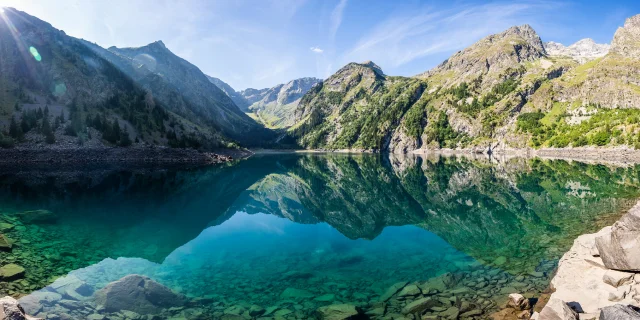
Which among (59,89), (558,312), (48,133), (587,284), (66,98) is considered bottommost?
(587,284)

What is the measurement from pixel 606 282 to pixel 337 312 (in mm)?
11988

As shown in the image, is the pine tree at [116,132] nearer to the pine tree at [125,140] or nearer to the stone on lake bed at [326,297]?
the pine tree at [125,140]

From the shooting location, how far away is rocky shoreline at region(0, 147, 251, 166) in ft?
291

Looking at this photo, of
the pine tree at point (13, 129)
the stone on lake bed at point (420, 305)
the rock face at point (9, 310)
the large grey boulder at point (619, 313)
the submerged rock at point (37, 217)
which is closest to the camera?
the large grey boulder at point (619, 313)

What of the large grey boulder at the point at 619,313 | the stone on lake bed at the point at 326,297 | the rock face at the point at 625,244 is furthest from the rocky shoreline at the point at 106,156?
the rock face at the point at 625,244

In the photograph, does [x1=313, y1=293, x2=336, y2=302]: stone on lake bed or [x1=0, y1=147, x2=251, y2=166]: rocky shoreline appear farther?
[x1=0, y1=147, x2=251, y2=166]: rocky shoreline

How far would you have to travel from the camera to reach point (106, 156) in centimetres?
10694

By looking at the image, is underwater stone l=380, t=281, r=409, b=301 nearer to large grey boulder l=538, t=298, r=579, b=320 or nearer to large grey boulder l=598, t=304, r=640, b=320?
large grey boulder l=538, t=298, r=579, b=320

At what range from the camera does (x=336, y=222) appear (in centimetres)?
3716

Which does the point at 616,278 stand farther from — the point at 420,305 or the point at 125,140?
the point at 125,140

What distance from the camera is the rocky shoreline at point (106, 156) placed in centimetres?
8859

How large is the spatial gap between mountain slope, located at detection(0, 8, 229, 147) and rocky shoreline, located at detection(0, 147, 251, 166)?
11.9ft

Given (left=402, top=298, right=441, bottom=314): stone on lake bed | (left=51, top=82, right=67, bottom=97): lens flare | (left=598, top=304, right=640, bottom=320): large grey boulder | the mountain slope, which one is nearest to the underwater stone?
(left=402, top=298, right=441, bottom=314): stone on lake bed

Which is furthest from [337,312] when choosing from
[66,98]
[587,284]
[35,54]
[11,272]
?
[35,54]
